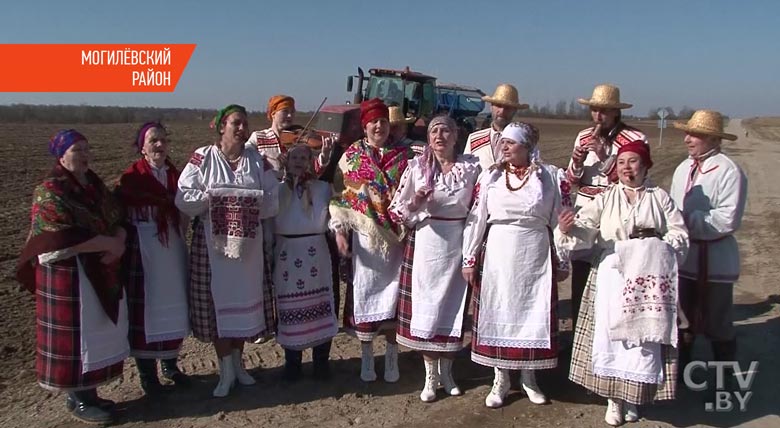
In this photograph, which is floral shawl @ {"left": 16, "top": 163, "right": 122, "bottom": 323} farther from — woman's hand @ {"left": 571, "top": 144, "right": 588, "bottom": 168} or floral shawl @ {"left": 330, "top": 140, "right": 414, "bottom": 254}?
woman's hand @ {"left": 571, "top": 144, "right": 588, "bottom": 168}

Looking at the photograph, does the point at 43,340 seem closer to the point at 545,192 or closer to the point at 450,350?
the point at 450,350

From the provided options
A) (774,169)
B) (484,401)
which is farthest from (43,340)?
(774,169)

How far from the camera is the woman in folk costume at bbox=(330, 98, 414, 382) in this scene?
407cm

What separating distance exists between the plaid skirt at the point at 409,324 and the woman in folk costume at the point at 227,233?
0.90m

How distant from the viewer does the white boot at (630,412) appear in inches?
149

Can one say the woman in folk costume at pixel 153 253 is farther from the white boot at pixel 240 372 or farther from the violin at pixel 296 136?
the violin at pixel 296 136

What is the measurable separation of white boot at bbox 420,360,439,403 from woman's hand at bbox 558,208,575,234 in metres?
1.23

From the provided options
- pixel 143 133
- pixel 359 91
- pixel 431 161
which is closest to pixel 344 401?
pixel 431 161

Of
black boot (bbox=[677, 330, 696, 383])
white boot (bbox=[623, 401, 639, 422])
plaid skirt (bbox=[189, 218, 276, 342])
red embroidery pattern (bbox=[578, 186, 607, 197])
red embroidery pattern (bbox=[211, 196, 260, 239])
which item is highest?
red embroidery pattern (bbox=[578, 186, 607, 197])

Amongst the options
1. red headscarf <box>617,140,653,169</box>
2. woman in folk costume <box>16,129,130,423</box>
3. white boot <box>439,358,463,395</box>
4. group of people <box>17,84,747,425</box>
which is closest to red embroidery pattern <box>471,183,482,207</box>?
group of people <box>17,84,747,425</box>

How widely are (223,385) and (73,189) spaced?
1580 millimetres

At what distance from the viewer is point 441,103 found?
17.1 meters

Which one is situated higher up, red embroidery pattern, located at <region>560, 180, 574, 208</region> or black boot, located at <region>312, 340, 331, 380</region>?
red embroidery pattern, located at <region>560, 180, 574, 208</region>

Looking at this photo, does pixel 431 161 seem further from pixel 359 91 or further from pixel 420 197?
pixel 359 91
